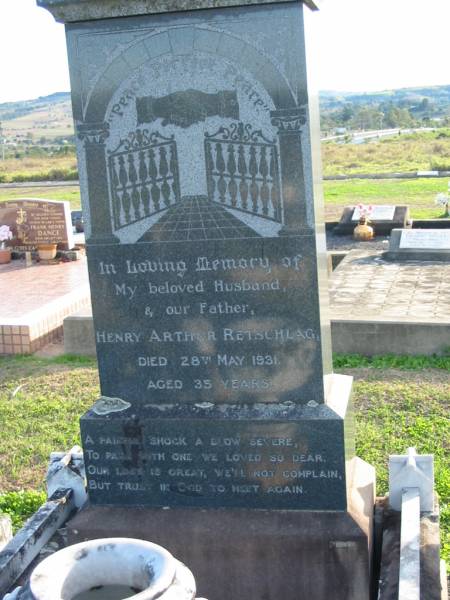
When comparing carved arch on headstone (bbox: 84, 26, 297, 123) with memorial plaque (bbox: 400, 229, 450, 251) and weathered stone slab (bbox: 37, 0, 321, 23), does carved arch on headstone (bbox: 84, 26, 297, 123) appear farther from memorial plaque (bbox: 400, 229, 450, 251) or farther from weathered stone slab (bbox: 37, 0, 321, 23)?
memorial plaque (bbox: 400, 229, 450, 251)

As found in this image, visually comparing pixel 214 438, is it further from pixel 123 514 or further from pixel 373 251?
pixel 373 251

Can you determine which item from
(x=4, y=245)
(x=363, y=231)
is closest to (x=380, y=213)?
(x=363, y=231)

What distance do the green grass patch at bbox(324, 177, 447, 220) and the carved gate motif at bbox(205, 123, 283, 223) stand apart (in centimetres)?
1567

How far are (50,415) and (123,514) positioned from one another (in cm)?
322

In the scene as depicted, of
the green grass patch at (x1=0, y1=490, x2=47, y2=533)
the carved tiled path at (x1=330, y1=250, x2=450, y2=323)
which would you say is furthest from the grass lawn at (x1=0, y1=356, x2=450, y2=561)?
the carved tiled path at (x1=330, y1=250, x2=450, y2=323)

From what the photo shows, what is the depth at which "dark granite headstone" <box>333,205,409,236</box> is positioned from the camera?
1659 centimetres

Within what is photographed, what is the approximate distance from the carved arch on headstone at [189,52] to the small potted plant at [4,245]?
1229cm

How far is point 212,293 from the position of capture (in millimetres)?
4309

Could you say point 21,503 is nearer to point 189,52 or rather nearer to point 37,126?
point 189,52

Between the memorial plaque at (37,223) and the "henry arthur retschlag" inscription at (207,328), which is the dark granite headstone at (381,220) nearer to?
the memorial plaque at (37,223)

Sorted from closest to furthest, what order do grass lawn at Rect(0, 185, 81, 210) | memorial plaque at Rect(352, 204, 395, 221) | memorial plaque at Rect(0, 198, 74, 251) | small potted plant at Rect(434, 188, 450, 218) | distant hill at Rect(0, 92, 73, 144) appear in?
memorial plaque at Rect(0, 198, 74, 251)
memorial plaque at Rect(352, 204, 395, 221)
small potted plant at Rect(434, 188, 450, 218)
grass lawn at Rect(0, 185, 81, 210)
distant hill at Rect(0, 92, 73, 144)

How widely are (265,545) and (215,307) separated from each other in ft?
4.03

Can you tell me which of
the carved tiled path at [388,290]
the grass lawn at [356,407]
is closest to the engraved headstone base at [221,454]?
the grass lawn at [356,407]

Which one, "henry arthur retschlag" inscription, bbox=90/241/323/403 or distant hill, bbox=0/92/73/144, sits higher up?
distant hill, bbox=0/92/73/144
